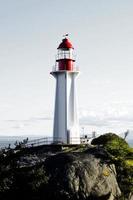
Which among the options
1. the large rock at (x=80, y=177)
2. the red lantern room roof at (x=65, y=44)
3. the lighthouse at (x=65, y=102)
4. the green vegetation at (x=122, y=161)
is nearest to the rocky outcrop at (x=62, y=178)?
the large rock at (x=80, y=177)

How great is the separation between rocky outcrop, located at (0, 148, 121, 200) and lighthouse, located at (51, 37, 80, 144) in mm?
9385

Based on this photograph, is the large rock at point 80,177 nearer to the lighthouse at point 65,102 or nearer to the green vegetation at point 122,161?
the green vegetation at point 122,161

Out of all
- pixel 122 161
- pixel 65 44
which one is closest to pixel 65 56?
pixel 65 44

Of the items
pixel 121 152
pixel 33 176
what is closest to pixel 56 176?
pixel 33 176

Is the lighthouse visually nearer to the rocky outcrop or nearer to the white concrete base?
the white concrete base

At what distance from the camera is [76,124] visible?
5106 centimetres

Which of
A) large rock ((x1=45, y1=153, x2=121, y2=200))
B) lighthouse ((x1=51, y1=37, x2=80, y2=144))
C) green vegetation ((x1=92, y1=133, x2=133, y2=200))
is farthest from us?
lighthouse ((x1=51, y1=37, x2=80, y2=144))

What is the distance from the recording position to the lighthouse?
164 feet

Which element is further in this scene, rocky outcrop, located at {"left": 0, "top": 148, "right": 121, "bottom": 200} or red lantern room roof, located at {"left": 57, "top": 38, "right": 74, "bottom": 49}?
red lantern room roof, located at {"left": 57, "top": 38, "right": 74, "bottom": 49}

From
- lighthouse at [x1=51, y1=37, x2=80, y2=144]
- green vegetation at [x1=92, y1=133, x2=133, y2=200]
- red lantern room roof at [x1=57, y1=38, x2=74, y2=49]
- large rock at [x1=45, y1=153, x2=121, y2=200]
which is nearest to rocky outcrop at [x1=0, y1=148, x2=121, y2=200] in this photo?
large rock at [x1=45, y1=153, x2=121, y2=200]

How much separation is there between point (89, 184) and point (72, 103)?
15.3m

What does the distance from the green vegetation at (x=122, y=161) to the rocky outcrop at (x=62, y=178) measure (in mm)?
892

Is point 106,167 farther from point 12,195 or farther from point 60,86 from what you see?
point 60,86

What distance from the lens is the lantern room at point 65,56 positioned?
2007 inches
